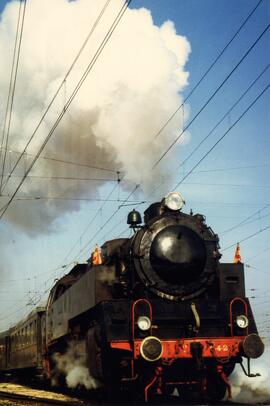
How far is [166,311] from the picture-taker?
8617 millimetres

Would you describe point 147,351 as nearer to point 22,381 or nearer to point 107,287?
point 107,287

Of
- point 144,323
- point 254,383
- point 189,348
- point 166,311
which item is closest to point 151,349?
point 144,323

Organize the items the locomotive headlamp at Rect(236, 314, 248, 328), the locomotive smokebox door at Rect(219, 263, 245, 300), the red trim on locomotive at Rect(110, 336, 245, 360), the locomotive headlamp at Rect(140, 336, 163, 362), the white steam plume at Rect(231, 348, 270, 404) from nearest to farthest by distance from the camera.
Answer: the locomotive headlamp at Rect(140, 336, 163, 362) → the red trim on locomotive at Rect(110, 336, 245, 360) → the locomotive headlamp at Rect(236, 314, 248, 328) → the locomotive smokebox door at Rect(219, 263, 245, 300) → the white steam plume at Rect(231, 348, 270, 404)

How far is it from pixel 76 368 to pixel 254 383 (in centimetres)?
319

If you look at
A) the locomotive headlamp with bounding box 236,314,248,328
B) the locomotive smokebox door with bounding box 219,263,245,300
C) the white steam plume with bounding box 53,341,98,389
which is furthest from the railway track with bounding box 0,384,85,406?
the locomotive smokebox door with bounding box 219,263,245,300

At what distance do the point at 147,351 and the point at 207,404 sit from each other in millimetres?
1114

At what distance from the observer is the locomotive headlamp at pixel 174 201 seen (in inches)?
370

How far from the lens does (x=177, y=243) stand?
9.02 metres

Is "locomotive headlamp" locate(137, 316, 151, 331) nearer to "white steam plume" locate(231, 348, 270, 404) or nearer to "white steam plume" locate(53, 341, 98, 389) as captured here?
"white steam plume" locate(53, 341, 98, 389)

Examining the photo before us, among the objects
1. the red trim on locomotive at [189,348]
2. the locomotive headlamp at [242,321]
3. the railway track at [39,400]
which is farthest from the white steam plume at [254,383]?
the railway track at [39,400]

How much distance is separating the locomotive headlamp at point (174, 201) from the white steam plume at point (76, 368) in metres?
2.82

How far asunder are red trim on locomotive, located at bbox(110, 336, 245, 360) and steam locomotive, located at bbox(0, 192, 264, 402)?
0.01 meters

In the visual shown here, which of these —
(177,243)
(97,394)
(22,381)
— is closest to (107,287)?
(177,243)

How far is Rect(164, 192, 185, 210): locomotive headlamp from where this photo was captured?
9.40m
